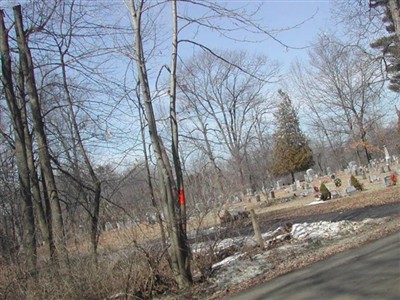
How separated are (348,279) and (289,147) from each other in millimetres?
52916

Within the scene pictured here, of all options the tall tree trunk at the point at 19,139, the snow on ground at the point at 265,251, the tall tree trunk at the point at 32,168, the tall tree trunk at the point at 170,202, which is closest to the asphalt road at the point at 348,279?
the snow on ground at the point at 265,251

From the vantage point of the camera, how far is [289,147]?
2302 inches

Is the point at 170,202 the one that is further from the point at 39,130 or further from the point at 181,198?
the point at 39,130

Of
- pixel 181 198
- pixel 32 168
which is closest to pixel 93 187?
pixel 32 168

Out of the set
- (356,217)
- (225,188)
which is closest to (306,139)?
(356,217)

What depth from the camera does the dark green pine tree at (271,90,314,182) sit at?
5716 centimetres

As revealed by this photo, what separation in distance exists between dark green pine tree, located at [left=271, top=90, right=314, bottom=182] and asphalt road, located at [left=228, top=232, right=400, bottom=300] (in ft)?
159

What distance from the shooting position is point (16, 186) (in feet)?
55.0

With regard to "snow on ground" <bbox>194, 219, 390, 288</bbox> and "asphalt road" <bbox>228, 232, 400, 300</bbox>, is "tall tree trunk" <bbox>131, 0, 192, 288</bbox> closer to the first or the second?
"snow on ground" <bbox>194, 219, 390, 288</bbox>

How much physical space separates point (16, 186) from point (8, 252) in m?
8.11

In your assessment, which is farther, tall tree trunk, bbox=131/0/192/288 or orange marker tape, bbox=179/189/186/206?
orange marker tape, bbox=179/189/186/206

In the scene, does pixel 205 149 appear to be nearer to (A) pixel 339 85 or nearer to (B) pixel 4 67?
(B) pixel 4 67

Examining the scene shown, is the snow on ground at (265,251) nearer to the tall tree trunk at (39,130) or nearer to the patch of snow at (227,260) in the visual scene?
the patch of snow at (227,260)

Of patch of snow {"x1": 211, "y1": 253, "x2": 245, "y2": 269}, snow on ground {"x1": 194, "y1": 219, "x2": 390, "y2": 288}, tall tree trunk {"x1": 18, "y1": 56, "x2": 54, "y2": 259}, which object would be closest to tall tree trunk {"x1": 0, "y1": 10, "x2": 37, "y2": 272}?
tall tree trunk {"x1": 18, "y1": 56, "x2": 54, "y2": 259}
